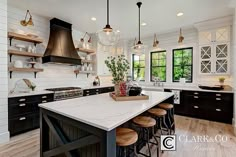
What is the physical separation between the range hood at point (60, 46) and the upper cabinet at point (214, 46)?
3.96 m

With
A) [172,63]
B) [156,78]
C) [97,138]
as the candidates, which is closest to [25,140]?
[97,138]

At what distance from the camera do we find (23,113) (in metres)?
3.09

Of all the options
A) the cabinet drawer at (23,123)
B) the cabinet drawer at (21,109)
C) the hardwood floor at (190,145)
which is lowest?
the hardwood floor at (190,145)

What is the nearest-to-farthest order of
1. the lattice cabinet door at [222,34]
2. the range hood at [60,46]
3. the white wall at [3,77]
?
1. the white wall at [3,77]
2. the range hood at [60,46]
3. the lattice cabinet door at [222,34]

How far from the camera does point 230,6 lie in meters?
3.18

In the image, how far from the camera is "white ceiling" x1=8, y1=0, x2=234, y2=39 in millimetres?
3084

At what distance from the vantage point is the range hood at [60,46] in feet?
12.5

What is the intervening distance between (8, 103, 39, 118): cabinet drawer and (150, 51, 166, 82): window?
4345mm

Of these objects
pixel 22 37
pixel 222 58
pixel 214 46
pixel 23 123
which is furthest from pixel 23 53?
pixel 222 58

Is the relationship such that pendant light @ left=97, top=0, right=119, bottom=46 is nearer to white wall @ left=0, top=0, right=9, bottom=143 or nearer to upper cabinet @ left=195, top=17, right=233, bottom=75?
white wall @ left=0, top=0, right=9, bottom=143

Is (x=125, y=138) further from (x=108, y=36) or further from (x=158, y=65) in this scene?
(x=158, y=65)

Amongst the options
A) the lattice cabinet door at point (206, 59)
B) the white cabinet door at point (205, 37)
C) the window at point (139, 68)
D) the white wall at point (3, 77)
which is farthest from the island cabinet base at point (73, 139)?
the window at point (139, 68)

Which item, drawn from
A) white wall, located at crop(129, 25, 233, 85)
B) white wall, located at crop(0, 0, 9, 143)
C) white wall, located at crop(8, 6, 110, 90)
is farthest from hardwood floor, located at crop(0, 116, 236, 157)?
white wall, located at crop(129, 25, 233, 85)

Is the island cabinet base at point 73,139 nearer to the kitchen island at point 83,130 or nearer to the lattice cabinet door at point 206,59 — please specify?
the kitchen island at point 83,130
